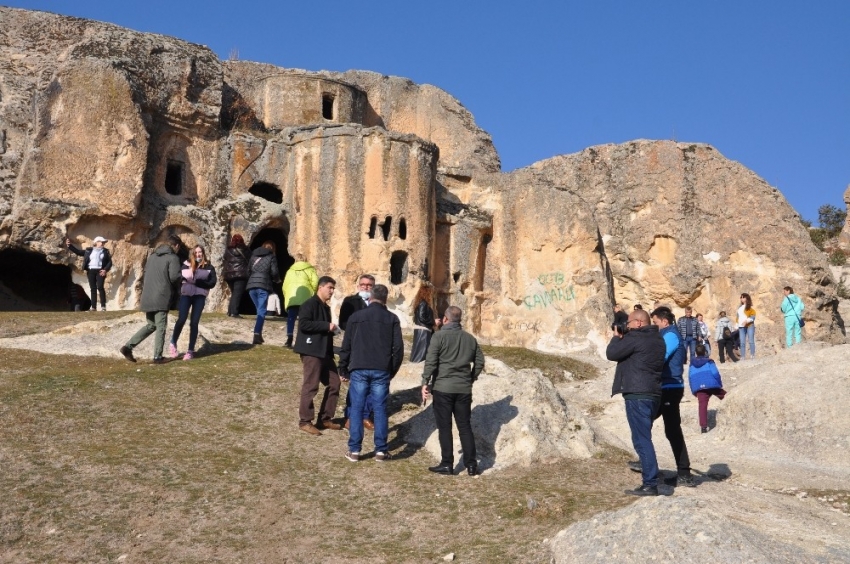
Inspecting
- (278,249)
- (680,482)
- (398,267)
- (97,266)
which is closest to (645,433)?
(680,482)

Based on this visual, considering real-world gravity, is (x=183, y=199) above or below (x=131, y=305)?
above

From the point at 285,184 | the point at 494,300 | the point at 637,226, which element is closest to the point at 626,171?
the point at 637,226

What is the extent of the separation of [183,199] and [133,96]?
3.27 metres

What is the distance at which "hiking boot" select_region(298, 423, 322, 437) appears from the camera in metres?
11.5

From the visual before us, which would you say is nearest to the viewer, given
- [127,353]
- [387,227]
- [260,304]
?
[127,353]

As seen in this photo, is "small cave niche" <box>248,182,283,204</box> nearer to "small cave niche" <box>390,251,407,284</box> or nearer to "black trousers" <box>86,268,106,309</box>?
"small cave niche" <box>390,251,407,284</box>

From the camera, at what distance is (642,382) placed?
9.55 m

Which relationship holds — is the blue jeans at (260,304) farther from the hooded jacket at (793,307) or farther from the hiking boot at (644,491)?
the hooded jacket at (793,307)

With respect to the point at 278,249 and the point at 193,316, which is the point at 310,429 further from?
the point at 278,249

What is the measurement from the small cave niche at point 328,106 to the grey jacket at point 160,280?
58.3 feet

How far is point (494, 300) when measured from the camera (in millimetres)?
29938

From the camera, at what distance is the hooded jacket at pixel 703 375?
14.5m

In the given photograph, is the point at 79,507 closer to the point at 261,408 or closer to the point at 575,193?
the point at 261,408

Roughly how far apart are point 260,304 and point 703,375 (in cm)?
784
